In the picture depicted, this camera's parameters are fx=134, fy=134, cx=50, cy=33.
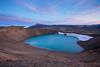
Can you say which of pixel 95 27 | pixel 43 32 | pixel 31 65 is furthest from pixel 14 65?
pixel 43 32

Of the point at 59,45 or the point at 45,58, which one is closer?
the point at 45,58

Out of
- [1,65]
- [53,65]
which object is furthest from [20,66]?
[53,65]

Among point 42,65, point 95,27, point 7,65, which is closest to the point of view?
point 7,65

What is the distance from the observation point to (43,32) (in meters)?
49.7

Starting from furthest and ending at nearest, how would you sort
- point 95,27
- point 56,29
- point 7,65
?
1. point 56,29
2. point 95,27
3. point 7,65

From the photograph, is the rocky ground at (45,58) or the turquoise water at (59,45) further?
the turquoise water at (59,45)

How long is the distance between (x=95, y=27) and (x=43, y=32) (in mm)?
27889

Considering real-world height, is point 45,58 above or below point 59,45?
above

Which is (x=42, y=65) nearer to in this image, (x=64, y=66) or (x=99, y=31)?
(x=64, y=66)

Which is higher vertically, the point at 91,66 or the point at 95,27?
the point at 95,27

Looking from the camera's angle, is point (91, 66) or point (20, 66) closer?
point (20, 66)

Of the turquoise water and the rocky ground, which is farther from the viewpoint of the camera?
the turquoise water

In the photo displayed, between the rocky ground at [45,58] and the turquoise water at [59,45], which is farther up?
the rocky ground at [45,58]

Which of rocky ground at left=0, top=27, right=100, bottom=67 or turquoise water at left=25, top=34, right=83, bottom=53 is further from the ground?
rocky ground at left=0, top=27, right=100, bottom=67
